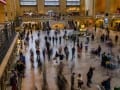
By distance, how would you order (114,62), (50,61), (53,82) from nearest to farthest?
1. (53,82)
2. (114,62)
3. (50,61)

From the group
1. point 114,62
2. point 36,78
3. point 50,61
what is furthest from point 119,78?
point 50,61

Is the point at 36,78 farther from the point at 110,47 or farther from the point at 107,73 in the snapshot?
the point at 110,47

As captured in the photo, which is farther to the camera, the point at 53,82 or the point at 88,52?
the point at 88,52

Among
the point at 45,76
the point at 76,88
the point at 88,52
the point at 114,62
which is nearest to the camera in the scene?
the point at 76,88

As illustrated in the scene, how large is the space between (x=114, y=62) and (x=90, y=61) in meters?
4.07

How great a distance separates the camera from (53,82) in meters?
26.4

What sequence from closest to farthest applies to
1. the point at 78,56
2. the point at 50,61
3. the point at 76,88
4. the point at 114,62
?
1. the point at 76,88
2. the point at 114,62
3. the point at 50,61
4. the point at 78,56

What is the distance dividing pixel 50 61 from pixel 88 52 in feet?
26.5

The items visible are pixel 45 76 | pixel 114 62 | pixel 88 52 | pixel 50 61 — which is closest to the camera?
pixel 45 76

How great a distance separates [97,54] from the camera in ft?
129

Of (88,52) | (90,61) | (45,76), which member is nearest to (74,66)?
(90,61)

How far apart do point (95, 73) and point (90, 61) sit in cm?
613

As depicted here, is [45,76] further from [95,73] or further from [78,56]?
[78,56]

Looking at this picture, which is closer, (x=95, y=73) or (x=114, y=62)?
(x=95, y=73)
